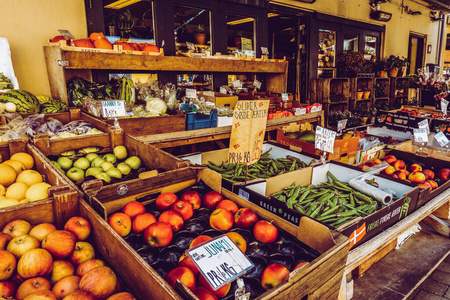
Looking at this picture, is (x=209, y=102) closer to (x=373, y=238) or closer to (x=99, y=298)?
(x=373, y=238)

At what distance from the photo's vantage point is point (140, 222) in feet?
5.31

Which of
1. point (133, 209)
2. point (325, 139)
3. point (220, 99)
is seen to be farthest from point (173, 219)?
point (220, 99)

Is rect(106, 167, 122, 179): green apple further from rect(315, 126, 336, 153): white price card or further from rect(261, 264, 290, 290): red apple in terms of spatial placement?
rect(315, 126, 336, 153): white price card

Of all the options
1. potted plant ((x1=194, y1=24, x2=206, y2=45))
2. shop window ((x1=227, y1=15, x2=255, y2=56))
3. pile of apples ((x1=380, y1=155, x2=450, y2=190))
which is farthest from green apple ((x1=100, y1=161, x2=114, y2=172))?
shop window ((x1=227, y1=15, x2=255, y2=56))

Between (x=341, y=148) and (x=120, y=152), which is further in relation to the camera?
(x=341, y=148)

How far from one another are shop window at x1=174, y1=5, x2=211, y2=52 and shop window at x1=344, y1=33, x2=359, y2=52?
5.19 m

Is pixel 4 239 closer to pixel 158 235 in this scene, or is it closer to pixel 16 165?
pixel 158 235

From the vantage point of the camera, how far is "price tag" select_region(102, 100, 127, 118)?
121 inches

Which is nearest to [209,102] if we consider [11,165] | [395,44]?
[11,165]

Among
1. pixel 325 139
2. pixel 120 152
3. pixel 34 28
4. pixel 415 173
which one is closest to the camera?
pixel 120 152

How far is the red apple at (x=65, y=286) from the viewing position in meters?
1.13

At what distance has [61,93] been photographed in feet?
12.5

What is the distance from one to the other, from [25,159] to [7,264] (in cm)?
133

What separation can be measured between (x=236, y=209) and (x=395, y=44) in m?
11.6
